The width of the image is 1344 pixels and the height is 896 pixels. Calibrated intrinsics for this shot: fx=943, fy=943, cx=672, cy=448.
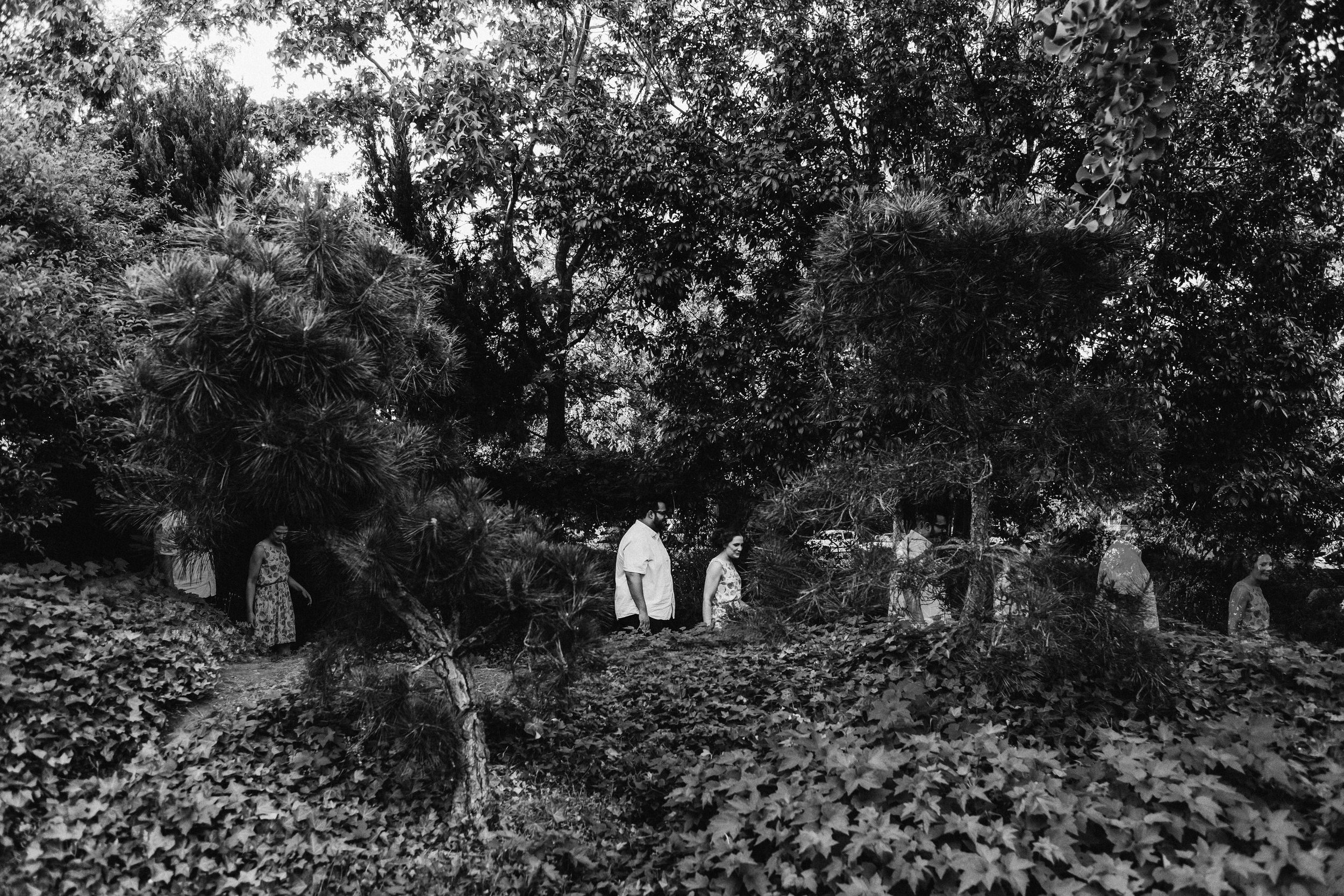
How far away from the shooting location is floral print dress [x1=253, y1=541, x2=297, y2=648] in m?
7.81

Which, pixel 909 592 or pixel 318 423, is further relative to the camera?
pixel 909 592

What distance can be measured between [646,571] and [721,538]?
2716 millimetres

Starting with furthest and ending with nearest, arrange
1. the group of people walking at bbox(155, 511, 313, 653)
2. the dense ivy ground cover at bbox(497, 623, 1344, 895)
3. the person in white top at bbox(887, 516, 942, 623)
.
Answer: the group of people walking at bbox(155, 511, 313, 653), the person in white top at bbox(887, 516, 942, 623), the dense ivy ground cover at bbox(497, 623, 1344, 895)

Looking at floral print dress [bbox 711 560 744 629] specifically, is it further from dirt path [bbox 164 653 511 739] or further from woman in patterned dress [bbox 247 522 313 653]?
woman in patterned dress [bbox 247 522 313 653]

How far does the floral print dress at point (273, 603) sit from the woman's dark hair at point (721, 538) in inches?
191

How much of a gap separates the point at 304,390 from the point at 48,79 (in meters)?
7.67

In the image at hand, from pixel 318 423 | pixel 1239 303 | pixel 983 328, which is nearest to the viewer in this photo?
pixel 318 423

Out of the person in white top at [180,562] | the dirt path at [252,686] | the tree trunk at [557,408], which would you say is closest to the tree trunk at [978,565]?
the dirt path at [252,686]

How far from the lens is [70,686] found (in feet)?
16.8

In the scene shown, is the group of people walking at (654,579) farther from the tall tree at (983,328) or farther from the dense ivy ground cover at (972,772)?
the tall tree at (983,328)

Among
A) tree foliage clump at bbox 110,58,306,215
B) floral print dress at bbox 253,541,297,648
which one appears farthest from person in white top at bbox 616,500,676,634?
tree foliage clump at bbox 110,58,306,215

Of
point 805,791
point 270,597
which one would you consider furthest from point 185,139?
point 805,791

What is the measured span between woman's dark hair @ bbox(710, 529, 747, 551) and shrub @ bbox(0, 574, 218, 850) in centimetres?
605

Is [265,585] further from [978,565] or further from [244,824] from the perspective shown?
[978,565]
